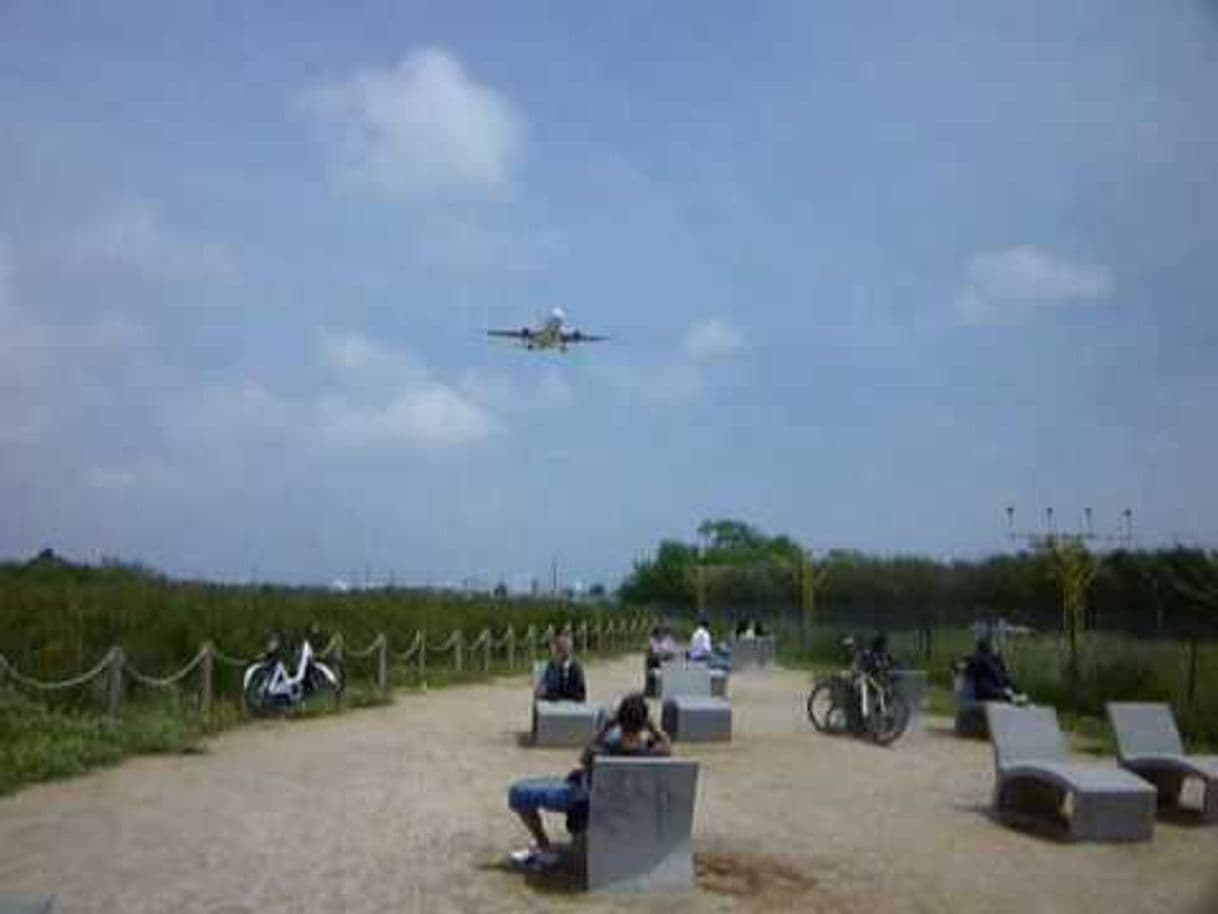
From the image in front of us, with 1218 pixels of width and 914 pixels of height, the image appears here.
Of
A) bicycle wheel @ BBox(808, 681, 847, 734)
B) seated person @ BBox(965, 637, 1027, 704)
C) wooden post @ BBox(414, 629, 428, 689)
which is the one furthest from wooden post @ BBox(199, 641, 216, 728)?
seated person @ BBox(965, 637, 1027, 704)

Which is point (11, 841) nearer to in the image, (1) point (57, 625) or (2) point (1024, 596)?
(1) point (57, 625)

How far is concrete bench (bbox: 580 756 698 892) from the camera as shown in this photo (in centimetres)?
1015

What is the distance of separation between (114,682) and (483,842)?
27.9 feet

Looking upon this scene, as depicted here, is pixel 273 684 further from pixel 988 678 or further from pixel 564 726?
pixel 988 678

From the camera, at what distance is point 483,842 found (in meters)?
11.7

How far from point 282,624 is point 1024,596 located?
2892 centimetres

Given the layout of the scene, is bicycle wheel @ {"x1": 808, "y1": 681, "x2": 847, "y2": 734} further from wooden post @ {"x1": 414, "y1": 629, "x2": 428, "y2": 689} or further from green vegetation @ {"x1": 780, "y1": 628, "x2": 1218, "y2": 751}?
wooden post @ {"x1": 414, "y1": 629, "x2": 428, "y2": 689}

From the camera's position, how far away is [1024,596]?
165 feet

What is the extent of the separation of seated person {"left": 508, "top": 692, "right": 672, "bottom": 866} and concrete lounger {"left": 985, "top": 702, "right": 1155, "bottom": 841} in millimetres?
3454

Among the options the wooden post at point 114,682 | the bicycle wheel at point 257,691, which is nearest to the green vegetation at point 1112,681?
the bicycle wheel at point 257,691

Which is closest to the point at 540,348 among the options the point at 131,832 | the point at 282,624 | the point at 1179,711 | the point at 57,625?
the point at 282,624

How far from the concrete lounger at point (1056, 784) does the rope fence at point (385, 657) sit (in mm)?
9827

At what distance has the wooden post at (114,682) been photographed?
1872 centimetres

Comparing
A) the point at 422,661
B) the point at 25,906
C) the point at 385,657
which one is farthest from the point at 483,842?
the point at 422,661
